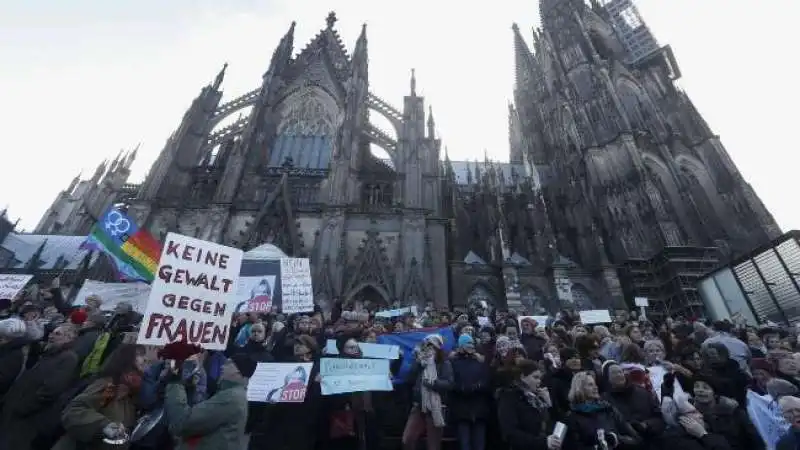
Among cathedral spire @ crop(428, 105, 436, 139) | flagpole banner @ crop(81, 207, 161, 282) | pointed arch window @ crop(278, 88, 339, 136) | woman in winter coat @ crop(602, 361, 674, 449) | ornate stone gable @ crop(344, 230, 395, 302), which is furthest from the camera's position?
pointed arch window @ crop(278, 88, 339, 136)

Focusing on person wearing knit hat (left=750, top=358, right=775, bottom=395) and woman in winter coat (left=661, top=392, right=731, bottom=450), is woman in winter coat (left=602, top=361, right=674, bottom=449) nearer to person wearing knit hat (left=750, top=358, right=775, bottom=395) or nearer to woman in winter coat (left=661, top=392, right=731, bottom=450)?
woman in winter coat (left=661, top=392, right=731, bottom=450)

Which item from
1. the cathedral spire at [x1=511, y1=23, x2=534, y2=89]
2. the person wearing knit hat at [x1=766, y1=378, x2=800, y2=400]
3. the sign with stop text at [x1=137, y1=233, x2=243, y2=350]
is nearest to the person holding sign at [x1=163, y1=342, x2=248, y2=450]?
the sign with stop text at [x1=137, y1=233, x2=243, y2=350]

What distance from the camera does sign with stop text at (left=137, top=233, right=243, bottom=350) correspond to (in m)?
5.10

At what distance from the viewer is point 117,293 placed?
44.0ft

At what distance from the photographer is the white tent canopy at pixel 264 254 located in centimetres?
1578

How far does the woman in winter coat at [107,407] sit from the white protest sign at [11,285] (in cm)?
1032

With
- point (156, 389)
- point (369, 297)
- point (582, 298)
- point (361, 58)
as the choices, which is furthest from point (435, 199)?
point (156, 389)

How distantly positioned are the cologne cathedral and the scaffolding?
80 millimetres

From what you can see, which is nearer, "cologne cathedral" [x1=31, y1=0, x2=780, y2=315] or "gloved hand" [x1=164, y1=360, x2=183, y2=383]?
"gloved hand" [x1=164, y1=360, x2=183, y2=383]

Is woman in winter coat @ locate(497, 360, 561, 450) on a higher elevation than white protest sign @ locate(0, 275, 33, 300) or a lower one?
lower

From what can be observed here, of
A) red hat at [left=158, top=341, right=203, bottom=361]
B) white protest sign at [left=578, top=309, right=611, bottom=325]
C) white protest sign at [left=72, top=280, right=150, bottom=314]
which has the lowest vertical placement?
red hat at [left=158, top=341, right=203, bottom=361]

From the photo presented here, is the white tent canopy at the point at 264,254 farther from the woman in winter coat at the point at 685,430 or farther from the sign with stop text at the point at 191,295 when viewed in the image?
the woman in winter coat at the point at 685,430

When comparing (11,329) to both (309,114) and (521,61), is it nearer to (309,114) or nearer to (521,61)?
(309,114)

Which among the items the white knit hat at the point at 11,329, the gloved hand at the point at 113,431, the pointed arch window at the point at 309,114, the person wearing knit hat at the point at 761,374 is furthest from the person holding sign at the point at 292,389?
the pointed arch window at the point at 309,114
